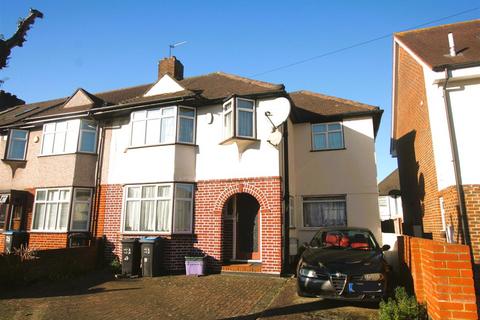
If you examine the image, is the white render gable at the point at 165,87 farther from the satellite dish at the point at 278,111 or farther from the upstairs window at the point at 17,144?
the upstairs window at the point at 17,144

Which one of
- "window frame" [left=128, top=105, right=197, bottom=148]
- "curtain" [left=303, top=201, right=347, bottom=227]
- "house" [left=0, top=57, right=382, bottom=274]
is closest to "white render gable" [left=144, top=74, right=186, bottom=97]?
"house" [left=0, top=57, right=382, bottom=274]

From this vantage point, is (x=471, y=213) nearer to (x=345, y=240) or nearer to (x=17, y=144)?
(x=345, y=240)

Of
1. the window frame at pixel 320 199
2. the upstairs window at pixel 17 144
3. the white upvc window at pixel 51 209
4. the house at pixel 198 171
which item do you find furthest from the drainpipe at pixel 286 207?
Answer: the upstairs window at pixel 17 144

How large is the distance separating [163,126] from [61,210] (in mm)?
5400

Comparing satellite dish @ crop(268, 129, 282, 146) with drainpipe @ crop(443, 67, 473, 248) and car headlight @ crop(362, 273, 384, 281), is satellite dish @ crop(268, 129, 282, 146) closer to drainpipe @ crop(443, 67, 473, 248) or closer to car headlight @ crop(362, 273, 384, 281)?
drainpipe @ crop(443, 67, 473, 248)

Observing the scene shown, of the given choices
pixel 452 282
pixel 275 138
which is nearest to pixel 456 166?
pixel 275 138

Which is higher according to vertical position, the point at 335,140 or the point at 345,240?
the point at 335,140

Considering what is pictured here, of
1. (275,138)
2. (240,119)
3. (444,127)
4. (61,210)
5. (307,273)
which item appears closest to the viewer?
(307,273)

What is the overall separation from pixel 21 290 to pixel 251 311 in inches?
258

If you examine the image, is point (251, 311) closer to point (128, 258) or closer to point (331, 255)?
point (331, 255)

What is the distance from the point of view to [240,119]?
432 inches

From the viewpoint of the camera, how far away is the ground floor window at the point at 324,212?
12539 mm

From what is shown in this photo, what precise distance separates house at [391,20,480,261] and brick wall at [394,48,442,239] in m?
0.03

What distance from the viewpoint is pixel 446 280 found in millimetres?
3771
